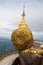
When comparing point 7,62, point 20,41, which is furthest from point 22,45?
point 7,62

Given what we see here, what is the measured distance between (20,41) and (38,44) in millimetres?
1207

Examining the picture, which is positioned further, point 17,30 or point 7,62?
point 7,62

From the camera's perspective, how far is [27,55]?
8734 millimetres

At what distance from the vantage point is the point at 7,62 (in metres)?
10.4

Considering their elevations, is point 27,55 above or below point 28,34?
below

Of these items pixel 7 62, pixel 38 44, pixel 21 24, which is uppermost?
pixel 21 24

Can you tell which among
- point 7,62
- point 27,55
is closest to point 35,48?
point 27,55

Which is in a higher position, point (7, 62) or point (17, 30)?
point (17, 30)

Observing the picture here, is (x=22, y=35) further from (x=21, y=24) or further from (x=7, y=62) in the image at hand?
(x=7, y=62)

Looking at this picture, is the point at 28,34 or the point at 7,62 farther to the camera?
the point at 7,62

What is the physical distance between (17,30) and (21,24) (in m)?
0.42

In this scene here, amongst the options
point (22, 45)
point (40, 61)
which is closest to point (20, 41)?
point (22, 45)

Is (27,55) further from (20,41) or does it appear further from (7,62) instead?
(7,62)

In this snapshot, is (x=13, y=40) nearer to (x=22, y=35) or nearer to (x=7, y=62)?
(x=22, y=35)
